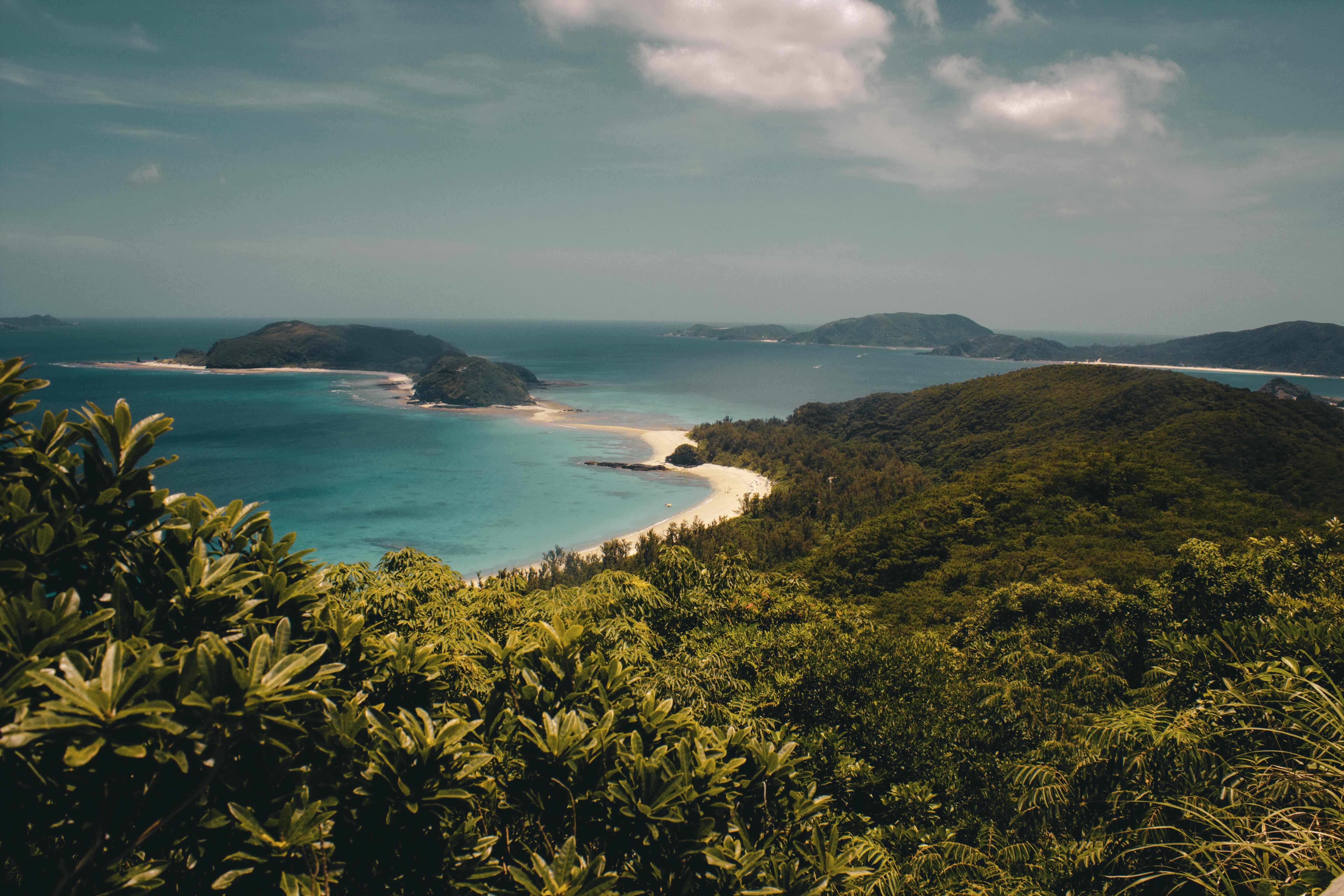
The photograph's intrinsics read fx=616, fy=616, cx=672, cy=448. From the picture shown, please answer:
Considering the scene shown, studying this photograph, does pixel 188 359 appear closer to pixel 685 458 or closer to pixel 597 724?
pixel 685 458

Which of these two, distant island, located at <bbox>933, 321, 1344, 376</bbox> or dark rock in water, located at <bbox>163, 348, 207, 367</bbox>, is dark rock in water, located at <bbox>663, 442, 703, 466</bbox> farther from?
distant island, located at <bbox>933, 321, 1344, 376</bbox>

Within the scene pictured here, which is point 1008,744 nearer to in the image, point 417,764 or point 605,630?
point 605,630

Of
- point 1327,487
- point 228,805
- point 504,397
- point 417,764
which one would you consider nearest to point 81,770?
point 228,805

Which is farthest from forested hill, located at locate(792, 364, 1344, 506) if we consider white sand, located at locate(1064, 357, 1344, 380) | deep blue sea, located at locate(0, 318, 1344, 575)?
white sand, located at locate(1064, 357, 1344, 380)

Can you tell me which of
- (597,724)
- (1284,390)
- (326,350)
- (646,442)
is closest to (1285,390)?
(1284,390)

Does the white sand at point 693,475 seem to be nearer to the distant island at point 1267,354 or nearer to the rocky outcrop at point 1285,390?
the rocky outcrop at point 1285,390

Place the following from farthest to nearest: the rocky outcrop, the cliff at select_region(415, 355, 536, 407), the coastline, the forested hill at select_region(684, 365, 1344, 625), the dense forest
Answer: the cliff at select_region(415, 355, 536, 407), the rocky outcrop, the coastline, the forested hill at select_region(684, 365, 1344, 625), the dense forest
